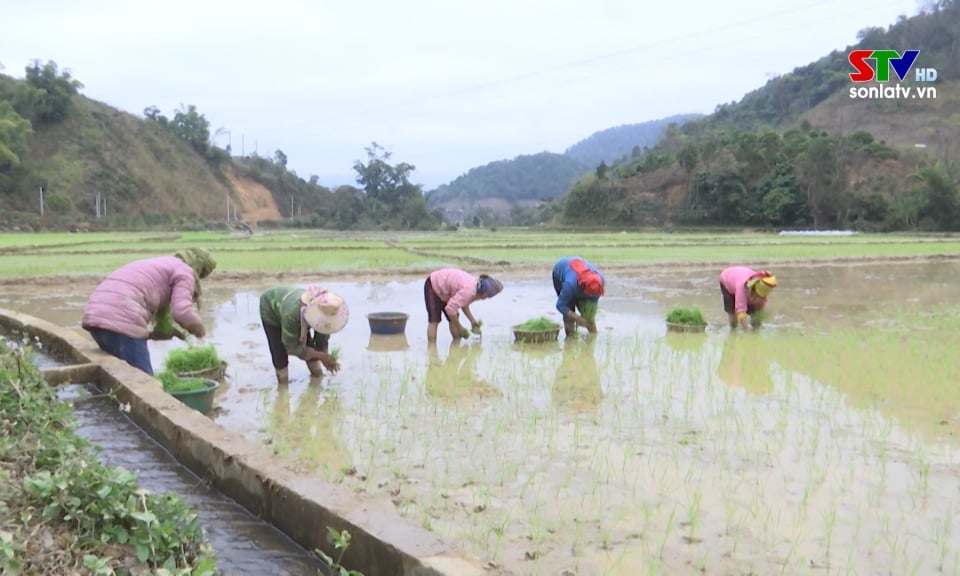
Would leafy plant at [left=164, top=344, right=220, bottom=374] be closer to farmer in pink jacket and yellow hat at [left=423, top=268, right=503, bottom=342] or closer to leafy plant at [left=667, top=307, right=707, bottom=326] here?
farmer in pink jacket and yellow hat at [left=423, top=268, right=503, bottom=342]

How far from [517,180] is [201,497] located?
312ft

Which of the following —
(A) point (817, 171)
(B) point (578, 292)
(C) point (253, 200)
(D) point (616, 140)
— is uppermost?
(D) point (616, 140)

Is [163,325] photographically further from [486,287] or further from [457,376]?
[486,287]

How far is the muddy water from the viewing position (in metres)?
2.66

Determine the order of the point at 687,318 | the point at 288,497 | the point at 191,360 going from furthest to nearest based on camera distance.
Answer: the point at 687,318, the point at 191,360, the point at 288,497

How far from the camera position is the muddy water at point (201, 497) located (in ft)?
8.73

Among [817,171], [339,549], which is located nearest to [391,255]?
[339,549]

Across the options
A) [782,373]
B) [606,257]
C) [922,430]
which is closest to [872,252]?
[606,257]

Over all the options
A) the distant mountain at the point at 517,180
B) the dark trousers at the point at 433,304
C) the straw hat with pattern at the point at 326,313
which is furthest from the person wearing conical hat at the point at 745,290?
the distant mountain at the point at 517,180

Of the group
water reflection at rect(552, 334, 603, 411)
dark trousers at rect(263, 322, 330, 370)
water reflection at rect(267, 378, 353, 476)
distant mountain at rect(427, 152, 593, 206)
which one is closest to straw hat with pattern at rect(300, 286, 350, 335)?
water reflection at rect(267, 378, 353, 476)

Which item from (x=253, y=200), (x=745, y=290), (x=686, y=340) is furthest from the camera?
(x=253, y=200)

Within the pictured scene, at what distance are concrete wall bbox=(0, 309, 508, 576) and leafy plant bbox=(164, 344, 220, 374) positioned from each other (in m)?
0.69

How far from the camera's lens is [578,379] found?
5.83 metres

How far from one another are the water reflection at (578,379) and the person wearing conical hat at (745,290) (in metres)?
1.67
